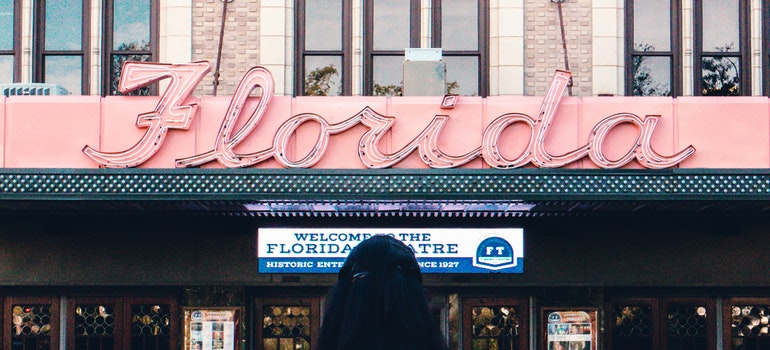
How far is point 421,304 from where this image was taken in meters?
2.50

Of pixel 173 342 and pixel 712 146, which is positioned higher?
pixel 712 146

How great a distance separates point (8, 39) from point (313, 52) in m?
3.84

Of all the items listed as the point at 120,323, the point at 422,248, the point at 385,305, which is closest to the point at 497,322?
the point at 422,248

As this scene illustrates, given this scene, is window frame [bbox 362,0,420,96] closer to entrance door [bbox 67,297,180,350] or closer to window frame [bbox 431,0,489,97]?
window frame [bbox 431,0,489,97]

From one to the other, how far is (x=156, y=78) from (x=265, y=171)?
158cm

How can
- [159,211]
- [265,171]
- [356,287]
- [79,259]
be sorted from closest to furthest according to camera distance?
[356,287], [265,171], [159,211], [79,259]

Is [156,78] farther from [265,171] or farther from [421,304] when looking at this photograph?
[421,304]

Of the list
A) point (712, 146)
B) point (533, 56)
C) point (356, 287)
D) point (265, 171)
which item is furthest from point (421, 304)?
point (533, 56)

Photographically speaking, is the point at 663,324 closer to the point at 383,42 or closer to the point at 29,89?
the point at 383,42

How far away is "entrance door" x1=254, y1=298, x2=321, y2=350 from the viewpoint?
12.7 m

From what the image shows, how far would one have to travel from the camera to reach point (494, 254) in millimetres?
11961

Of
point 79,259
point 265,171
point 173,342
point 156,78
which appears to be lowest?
point 173,342

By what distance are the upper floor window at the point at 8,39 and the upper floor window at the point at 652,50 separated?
7666 mm

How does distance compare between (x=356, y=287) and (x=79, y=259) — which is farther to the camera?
(x=79, y=259)
